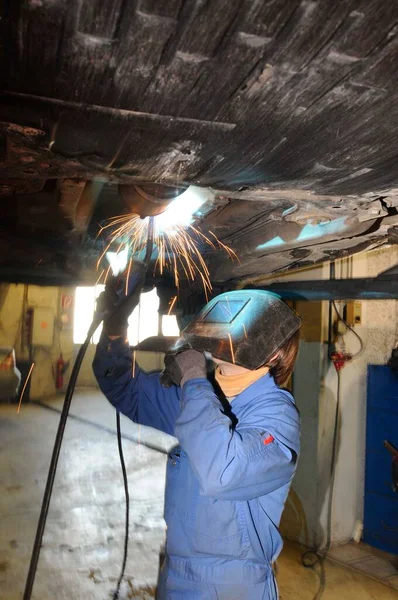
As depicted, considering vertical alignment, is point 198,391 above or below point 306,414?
above

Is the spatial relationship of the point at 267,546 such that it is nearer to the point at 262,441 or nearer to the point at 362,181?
the point at 262,441

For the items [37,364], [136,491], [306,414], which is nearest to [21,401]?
[37,364]

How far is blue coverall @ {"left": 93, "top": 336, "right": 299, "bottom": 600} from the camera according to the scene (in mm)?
1306

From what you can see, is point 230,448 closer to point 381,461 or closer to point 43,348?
point 381,461

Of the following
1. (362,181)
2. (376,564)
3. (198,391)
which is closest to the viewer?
(362,181)

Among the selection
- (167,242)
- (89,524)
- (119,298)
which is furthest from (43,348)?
(119,298)

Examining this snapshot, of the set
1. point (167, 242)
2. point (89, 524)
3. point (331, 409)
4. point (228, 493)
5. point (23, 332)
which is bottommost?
point (89, 524)

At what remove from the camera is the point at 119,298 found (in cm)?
169

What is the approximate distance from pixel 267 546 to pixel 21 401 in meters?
8.15

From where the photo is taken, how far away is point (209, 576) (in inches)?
54.7

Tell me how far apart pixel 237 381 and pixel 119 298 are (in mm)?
533

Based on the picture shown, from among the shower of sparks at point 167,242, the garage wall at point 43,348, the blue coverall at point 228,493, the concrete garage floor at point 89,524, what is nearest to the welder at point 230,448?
the blue coverall at point 228,493

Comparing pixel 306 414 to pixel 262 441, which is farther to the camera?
pixel 306 414

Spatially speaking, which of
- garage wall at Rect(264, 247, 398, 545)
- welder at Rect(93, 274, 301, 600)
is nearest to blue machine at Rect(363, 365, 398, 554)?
garage wall at Rect(264, 247, 398, 545)
